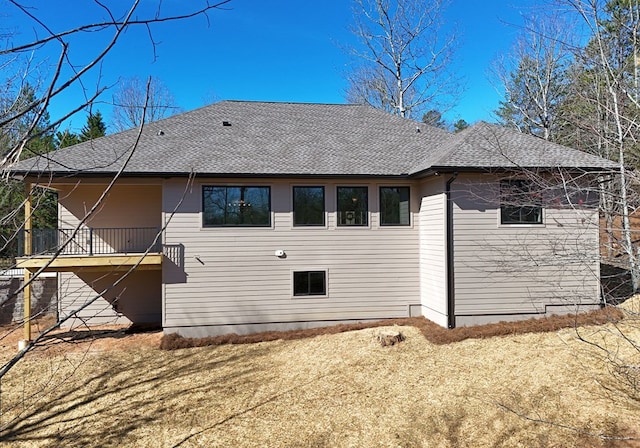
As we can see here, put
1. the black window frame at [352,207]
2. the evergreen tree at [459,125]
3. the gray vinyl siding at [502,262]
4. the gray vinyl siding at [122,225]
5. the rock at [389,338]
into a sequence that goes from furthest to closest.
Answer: the evergreen tree at [459,125]
the gray vinyl siding at [122,225]
the black window frame at [352,207]
the gray vinyl siding at [502,262]
the rock at [389,338]

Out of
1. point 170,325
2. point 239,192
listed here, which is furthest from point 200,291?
point 239,192

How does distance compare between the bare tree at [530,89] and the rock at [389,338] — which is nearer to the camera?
the rock at [389,338]

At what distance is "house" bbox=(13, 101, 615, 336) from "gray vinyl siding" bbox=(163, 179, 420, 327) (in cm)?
3

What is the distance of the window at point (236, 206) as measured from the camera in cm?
954

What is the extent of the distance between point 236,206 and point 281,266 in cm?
187

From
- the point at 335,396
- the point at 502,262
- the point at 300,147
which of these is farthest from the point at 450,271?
the point at 300,147

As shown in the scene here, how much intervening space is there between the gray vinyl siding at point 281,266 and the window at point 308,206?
0.15 meters

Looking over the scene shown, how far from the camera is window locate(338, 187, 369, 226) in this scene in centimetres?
1004

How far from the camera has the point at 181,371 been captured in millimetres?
7551

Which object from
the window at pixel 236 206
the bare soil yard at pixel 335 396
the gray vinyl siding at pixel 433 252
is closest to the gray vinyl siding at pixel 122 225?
the window at pixel 236 206

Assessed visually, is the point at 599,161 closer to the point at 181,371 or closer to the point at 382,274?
the point at 382,274

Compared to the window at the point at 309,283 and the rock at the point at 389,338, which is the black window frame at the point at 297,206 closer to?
the window at the point at 309,283

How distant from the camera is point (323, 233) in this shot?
9930mm

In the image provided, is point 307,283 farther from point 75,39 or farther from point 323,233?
point 75,39
